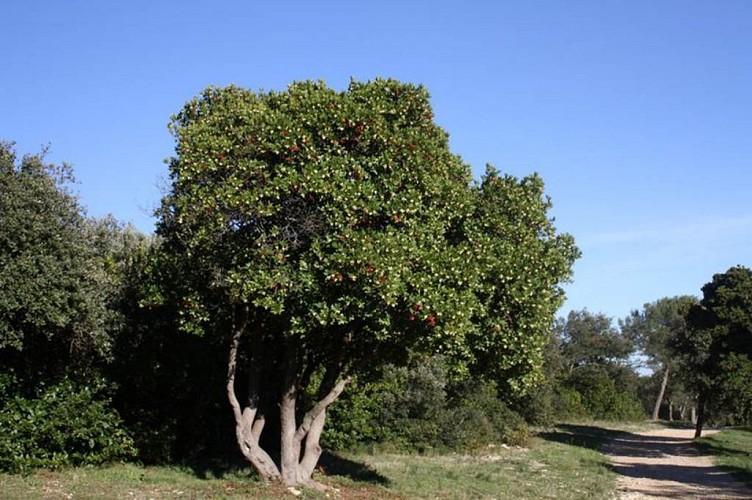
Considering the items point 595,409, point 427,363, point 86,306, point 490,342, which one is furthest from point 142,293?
point 595,409

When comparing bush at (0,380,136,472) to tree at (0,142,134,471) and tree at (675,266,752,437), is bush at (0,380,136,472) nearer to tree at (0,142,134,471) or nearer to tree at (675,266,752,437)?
tree at (0,142,134,471)

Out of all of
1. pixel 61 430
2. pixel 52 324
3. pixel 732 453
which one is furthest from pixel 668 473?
pixel 52 324

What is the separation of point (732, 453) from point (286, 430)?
27768mm

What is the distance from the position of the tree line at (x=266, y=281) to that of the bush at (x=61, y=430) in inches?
1.4

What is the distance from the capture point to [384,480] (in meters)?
16.8

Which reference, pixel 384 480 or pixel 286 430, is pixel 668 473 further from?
pixel 286 430

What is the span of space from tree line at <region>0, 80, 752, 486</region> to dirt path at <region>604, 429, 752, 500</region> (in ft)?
25.9

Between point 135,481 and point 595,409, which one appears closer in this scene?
point 135,481

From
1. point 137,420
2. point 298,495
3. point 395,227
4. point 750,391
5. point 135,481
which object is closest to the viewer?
point 395,227

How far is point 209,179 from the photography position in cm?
1252

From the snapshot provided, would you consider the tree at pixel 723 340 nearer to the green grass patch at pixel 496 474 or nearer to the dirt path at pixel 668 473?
the dirt path at pixel 668 473

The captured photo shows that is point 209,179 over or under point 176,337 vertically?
over

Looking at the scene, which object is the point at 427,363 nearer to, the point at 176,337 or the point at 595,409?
the point at 176,337

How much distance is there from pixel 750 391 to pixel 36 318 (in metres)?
29.0
